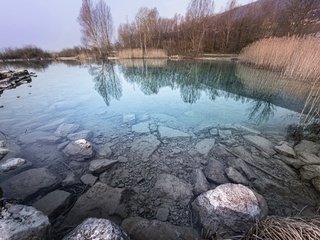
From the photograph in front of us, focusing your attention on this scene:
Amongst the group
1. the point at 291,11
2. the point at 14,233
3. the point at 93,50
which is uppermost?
the point at 291,11

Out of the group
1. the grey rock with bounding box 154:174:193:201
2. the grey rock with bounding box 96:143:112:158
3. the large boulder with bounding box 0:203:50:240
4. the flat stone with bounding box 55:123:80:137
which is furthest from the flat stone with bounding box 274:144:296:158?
the flat stone with bounding box 55:123:80:137

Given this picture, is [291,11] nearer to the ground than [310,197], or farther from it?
farther from it

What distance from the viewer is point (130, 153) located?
9.77ft

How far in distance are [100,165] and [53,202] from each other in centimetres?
75

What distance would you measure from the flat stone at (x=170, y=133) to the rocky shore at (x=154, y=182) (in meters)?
0.02

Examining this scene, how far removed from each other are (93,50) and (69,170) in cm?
2843

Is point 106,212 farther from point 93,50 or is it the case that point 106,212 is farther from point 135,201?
point 93,50

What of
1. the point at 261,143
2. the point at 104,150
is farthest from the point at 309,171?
the point at 104,150

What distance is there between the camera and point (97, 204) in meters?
1.95

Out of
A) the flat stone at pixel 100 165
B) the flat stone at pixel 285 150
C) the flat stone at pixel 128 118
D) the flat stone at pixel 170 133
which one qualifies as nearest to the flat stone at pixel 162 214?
the flat stone at pixel 100 165

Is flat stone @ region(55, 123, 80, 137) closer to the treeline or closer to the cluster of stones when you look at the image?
the cluster of stones

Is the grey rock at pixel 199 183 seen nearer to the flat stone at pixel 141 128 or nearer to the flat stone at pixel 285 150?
the flat stone at pixel 285 150

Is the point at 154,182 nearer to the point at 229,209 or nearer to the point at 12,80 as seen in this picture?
the point at 229,209

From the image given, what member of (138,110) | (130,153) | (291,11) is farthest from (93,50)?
(130,153)
